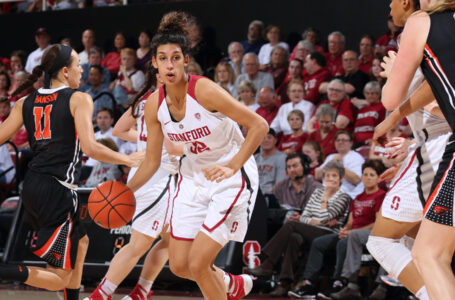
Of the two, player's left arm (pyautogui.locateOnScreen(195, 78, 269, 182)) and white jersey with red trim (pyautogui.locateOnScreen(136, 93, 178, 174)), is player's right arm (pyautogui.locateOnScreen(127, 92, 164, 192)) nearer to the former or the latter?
player's left arm (pyautogui.locateOnScreen(195, 78, 269, 182))

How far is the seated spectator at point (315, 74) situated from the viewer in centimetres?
918

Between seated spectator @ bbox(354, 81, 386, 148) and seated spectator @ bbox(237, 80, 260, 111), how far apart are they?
5.16 ft

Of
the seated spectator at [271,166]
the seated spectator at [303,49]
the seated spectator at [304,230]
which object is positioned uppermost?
the seated spectator at [303,49]

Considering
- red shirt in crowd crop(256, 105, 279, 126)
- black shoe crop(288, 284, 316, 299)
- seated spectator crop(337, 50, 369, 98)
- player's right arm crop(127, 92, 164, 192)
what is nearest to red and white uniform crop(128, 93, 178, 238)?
player's right arm crop(127, 92, 164, 192)

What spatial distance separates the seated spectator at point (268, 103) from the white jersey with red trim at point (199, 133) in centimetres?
488

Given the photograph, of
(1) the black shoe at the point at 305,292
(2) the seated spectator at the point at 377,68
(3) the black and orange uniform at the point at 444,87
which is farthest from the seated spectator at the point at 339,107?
(3) the black and orange uniform at the point at 444,87

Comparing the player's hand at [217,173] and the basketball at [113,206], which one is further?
the basketball at [113,206]

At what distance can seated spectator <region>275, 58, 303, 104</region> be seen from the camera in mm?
9219

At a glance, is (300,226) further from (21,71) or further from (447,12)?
(21,71)

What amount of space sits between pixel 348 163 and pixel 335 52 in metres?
2.41

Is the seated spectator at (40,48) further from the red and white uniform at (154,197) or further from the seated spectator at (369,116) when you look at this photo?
the red and white uniform at (154,197)

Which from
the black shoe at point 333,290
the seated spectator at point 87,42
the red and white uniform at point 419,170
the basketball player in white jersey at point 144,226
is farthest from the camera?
the seated spectator at point 87,42

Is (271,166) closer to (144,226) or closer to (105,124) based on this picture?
(105,124)

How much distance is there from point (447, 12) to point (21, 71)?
986 cm
